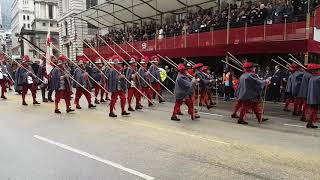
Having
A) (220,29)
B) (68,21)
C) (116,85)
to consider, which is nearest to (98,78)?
(116,85)

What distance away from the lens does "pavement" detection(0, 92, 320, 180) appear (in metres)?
6.86

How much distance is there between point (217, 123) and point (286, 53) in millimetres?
8277

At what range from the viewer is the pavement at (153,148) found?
686cm

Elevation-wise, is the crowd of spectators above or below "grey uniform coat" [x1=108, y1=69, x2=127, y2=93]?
above

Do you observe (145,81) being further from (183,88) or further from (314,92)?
(314,92)

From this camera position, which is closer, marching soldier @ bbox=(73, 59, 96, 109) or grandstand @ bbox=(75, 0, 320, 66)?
marching soldier @ bbox=(73, 59, 96, 109)

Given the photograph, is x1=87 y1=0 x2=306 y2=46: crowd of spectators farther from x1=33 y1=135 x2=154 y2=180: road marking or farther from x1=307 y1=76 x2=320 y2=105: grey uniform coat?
x1=33 y1=135 x2=154 y2=180: road marking

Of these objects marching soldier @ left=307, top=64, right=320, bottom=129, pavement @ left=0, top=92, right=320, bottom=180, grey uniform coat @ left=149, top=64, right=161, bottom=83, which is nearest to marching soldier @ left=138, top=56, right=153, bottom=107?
→ grey uniform coat @ left=149, top=64, right=161, bottom=83

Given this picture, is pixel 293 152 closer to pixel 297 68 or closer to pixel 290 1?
pixel 297 68

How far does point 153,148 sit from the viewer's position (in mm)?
8602

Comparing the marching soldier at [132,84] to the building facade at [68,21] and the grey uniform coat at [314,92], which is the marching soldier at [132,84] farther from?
the building facade at [68,21]

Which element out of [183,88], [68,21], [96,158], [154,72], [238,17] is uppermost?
[68,21]

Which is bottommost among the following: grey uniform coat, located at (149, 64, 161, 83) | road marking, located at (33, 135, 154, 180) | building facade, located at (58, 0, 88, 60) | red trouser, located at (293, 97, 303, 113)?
road marking, located at (33, 135, 154, 180)

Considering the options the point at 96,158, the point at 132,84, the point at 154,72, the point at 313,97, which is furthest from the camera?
the point at 154,72
